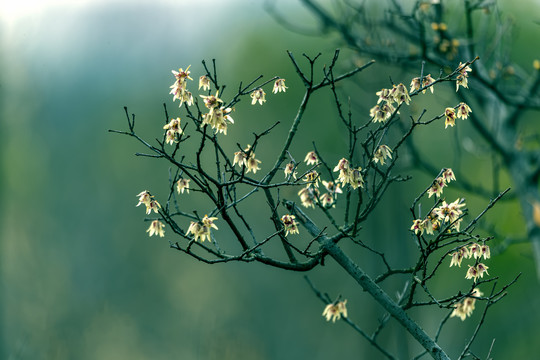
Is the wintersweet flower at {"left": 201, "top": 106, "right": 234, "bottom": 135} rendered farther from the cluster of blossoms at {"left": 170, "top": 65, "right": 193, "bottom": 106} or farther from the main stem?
the main stem

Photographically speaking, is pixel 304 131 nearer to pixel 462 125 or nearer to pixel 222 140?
pixel 222 140

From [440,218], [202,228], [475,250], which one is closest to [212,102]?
[202,228]

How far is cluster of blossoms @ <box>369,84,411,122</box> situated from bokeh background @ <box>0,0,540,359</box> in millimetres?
13917

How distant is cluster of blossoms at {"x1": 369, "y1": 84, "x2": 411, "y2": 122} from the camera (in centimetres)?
296

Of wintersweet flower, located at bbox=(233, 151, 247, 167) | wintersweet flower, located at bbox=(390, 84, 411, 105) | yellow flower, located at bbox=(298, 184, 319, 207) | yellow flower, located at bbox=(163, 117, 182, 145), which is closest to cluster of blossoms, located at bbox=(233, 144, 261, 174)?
wintersweet flower, located at bbox=(233, 151, 247, 167)

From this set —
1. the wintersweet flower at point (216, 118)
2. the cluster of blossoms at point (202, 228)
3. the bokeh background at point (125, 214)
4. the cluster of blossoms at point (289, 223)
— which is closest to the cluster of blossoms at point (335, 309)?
the cluster of blossoms at point (289, 223)

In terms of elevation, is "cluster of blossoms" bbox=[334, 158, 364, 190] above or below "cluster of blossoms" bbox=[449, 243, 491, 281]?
above

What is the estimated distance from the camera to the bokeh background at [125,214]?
18.0 metres

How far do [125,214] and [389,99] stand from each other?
17.9m

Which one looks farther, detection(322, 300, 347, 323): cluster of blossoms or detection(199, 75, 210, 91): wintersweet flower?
detection(322, 300, 347, 323): cluster of blossoms

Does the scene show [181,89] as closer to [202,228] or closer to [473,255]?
[202,228]

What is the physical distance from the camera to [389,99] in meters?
3.02

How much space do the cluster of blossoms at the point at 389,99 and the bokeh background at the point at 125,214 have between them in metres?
13.9

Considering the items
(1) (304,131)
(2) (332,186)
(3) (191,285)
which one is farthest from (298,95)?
(2) (332,186)
